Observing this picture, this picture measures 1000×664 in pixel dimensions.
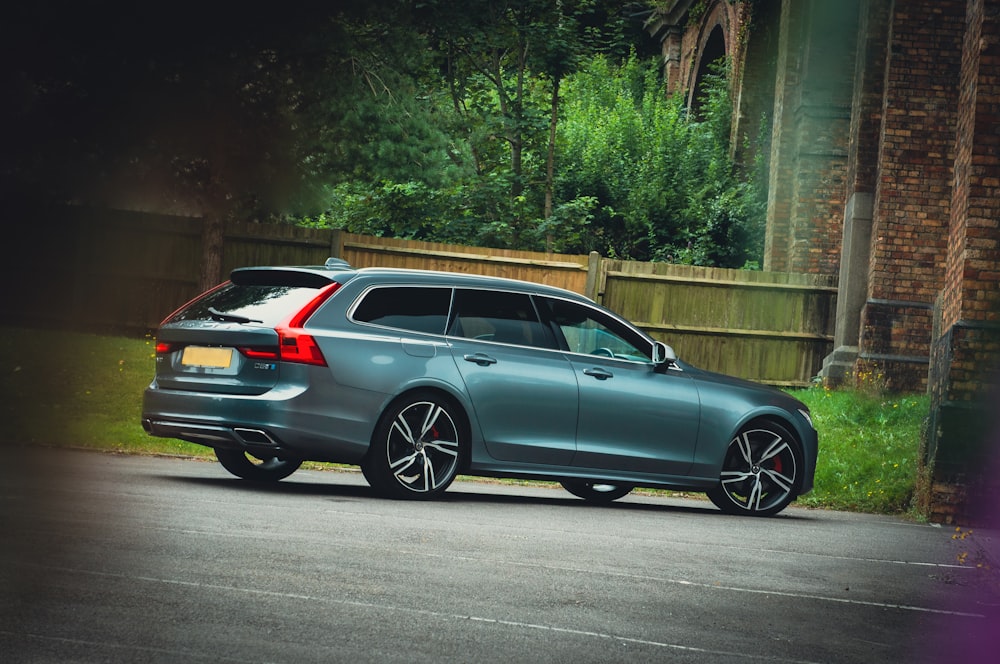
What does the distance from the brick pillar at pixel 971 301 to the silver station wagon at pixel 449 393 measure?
1.03m

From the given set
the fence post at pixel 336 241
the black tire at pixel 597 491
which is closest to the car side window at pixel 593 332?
the black tire at pixel 597 491

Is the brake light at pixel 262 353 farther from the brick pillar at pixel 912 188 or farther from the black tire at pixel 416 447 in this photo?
the brick pillar at pixel 912 188

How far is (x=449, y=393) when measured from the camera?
829 centimetres

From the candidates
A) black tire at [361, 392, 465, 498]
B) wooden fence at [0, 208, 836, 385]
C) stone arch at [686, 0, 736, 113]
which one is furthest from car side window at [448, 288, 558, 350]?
stone arch at [686, 0, 736, 113]

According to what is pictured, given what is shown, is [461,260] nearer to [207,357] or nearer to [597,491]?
[597,491]

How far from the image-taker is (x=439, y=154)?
298 inches

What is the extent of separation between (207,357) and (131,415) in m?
1.07

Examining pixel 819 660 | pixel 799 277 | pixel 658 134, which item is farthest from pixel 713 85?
pixel 819 660

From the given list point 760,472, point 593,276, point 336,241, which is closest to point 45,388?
point 760,472

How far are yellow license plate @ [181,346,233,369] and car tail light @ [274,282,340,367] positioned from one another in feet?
1.18

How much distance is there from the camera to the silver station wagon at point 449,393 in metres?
7.78

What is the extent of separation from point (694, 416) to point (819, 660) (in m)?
5.18

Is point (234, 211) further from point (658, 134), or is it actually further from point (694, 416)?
point (658, 134)

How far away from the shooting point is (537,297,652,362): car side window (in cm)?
902
